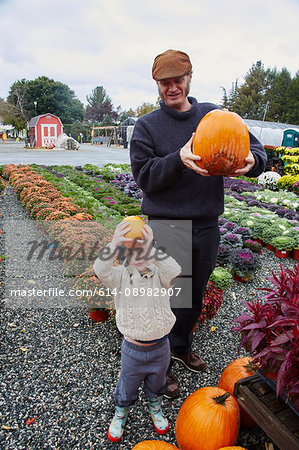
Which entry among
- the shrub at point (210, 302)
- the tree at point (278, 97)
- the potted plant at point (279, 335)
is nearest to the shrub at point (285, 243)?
the shrub at point (210, 302)

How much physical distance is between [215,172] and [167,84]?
604 millimetres

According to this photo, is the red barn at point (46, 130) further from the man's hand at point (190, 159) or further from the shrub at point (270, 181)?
the man's hand at point (190, 159)

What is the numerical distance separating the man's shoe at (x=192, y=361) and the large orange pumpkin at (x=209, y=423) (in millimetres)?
699

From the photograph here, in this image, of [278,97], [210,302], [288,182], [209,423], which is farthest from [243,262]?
[278,97]

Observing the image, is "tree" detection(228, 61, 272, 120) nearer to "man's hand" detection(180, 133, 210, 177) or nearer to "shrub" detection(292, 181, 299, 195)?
"shrub" detection(292, 181, 299, 195)

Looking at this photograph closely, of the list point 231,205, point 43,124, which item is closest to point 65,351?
point 231,205

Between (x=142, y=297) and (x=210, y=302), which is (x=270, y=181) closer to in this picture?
(x=210, y=302)

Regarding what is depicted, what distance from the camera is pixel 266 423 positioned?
1.46 meters

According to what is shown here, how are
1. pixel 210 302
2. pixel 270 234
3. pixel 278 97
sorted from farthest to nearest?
pixel 278 97 < pixel 270 234 < pixel 210 302

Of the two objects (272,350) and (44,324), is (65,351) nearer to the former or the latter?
(44,324)

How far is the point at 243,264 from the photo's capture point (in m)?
4.04

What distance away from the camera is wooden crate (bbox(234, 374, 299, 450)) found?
4.48 ft

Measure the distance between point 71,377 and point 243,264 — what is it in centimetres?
251

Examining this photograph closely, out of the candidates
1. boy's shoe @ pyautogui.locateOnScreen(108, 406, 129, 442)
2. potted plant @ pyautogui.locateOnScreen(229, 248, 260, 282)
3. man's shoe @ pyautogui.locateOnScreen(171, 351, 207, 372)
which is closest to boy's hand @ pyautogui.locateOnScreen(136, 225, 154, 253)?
boy's shoe @ pyautogui.locateOnScreen(108, 406, 129, 442)
